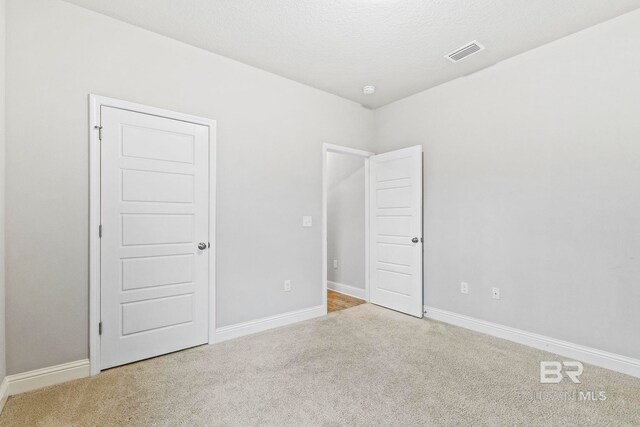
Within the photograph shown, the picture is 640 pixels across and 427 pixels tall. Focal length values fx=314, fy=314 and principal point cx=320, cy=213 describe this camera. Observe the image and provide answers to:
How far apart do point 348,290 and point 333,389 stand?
259 cm

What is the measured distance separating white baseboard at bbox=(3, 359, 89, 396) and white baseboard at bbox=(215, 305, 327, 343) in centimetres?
102

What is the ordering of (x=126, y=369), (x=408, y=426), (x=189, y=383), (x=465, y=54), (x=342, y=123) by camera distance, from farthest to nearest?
1. (x=342, y=123)
2. (x=465, y=54)
3. (x=126, y=369)
4. (x=189, y=383)
5. (x=408, y=426)

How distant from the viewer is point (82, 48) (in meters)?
2.34

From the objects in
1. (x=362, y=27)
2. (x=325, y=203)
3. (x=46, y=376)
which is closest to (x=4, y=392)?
(x=46, y=376)

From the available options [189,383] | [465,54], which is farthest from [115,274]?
[465,54]

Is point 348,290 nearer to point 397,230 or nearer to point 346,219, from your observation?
point 346,219

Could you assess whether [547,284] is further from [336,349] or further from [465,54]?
[465,54]

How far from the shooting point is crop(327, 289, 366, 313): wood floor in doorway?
13.5 feet

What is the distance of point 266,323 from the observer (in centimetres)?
330

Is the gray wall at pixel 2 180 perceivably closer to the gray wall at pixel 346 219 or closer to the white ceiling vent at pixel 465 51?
the white ceiling vent at pixel 465 51

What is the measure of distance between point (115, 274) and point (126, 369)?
0.74 meters

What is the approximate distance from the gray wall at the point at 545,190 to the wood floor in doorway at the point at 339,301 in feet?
3.37

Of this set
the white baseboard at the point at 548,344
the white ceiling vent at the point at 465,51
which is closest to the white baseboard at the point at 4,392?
the white baseboard at the point at 548,344

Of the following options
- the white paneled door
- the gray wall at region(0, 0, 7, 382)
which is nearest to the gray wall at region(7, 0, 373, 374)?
the gray wall at region(0, 0, 7, 382)
